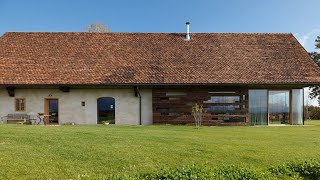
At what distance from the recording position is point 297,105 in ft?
72.8

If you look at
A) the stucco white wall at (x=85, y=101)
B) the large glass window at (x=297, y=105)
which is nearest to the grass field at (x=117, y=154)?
the stucco white wall at (x=85, y=101)

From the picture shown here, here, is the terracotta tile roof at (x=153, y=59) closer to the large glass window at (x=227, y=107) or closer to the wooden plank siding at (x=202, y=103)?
the wooden plank siding at (x=202, y=103)

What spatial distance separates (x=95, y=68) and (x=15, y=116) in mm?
5511

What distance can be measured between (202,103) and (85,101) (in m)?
7.13

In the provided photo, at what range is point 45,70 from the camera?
838 inches

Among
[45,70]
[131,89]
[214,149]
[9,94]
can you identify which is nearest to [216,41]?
[131,89]

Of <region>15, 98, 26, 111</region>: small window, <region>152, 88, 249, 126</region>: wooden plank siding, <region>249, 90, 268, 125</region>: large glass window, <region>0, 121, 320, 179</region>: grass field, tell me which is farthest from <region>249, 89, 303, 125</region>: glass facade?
<region>15, 98, 26, 111</region>: small window

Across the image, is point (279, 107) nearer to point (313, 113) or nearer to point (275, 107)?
point (275, 107)

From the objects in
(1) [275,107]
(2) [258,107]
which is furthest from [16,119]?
(1) [275,107]

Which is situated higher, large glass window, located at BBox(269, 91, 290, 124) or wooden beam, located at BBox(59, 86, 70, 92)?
wooden beam, located at BBox(59, 86, 70, 92)

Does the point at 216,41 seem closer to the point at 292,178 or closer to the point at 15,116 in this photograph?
the point at 15,116

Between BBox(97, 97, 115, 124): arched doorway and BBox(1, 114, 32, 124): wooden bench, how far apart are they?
4189 mm

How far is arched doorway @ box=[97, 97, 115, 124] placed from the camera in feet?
69.8

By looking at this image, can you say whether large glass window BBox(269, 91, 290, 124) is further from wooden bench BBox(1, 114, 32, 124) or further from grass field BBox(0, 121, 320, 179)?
wooden bench BBox(1, 114, 32, 124)
